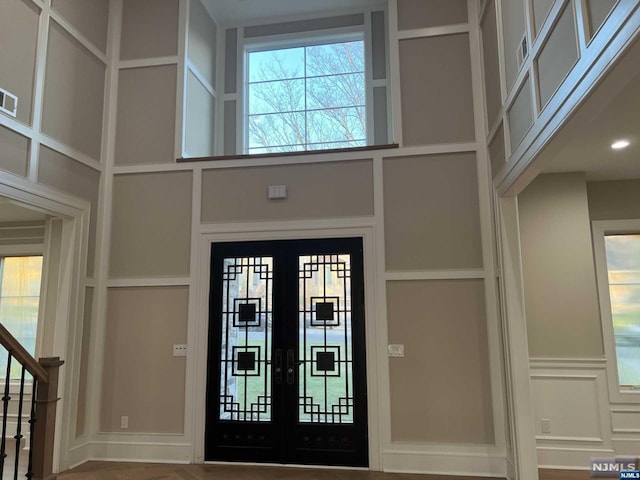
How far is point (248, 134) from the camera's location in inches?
238

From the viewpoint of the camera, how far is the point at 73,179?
14.7ft

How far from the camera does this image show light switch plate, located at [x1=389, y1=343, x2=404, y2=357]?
4.29 meters

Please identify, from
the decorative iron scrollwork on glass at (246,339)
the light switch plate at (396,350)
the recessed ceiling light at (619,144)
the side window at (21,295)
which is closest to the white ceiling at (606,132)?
the recessed ceiling light at (619,144)

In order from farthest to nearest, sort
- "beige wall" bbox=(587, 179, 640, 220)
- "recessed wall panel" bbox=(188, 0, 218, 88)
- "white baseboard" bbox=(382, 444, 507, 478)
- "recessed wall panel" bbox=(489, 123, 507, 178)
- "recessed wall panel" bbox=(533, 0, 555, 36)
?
1. "recessed wall panel" bbox=(188, 0, 218, 88)
2. "beige wall" bbox=(587, 179, 640, 220)
3. "white baseboard" bbox=(382, 444, 507, 478)
4. "recessed wall panel" bbox=(489, 123, 507, 178)
5. "recessed wall panel" bbox=(533, 0, 555, 36)

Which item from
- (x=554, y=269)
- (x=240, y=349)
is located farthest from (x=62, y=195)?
(x=554, y=269)

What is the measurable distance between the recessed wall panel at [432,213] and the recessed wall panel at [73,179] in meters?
3.04

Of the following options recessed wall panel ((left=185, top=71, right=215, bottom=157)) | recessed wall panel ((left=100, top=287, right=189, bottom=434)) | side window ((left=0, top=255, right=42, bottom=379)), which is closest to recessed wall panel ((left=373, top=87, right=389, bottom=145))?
recessed wall panel ((left=185, top=71, right=215, bottom=157))

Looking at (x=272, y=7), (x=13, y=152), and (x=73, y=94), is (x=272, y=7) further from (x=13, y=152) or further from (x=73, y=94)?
(x=13, y=152)

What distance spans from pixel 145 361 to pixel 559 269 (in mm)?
4256

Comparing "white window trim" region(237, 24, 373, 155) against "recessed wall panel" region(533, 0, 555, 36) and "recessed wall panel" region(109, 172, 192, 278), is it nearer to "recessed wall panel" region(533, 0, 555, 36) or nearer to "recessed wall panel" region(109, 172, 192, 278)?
"recessed wall panel" region(109, 172, 192, 278)

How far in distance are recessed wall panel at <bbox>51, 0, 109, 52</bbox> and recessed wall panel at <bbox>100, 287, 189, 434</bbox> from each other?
2.71 meters

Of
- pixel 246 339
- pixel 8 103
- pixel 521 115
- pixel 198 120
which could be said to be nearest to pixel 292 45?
pixel 198 120

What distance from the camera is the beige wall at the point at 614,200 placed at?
486 centimetres

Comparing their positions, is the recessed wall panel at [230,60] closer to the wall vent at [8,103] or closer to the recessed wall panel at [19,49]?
the recessed wall panel at [19,49]
